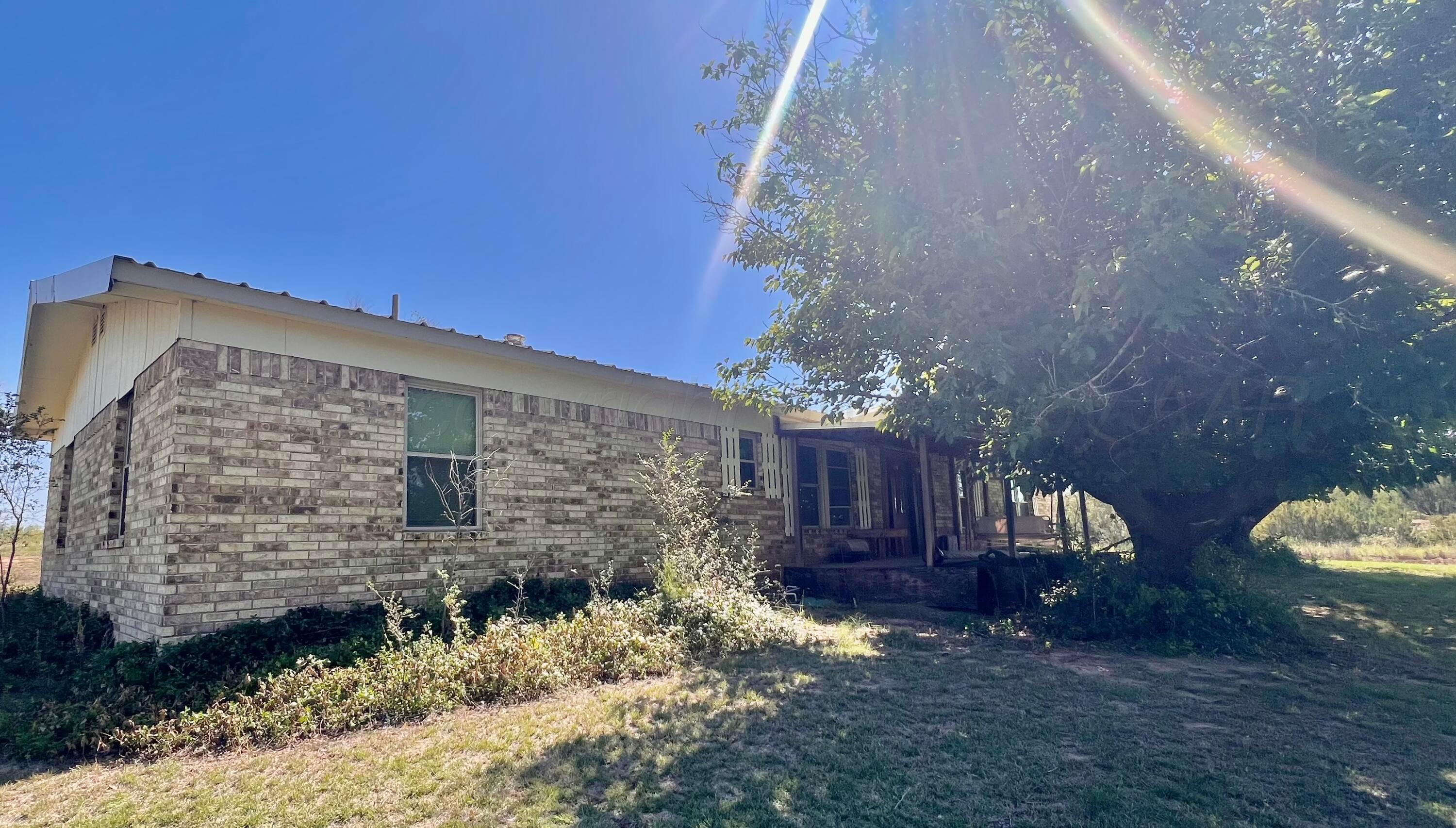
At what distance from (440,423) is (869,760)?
19.2 ft

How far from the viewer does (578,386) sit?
30.5 feet

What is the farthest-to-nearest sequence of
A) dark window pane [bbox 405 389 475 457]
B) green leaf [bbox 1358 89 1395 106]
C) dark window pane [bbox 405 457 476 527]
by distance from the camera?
dark window pane [bbox 405 389 475 457], dark window pane [bbox 405 457 476 527], green leaf [bbox 1358 89 1395 106]

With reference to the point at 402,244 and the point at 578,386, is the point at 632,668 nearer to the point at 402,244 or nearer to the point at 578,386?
the point at 578,386

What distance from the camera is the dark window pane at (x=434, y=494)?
7.52 m

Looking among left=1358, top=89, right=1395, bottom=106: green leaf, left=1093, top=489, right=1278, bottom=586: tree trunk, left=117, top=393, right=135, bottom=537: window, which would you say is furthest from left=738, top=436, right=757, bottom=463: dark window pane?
left=1358, top=89, right=1395, bottom=106: green leaf

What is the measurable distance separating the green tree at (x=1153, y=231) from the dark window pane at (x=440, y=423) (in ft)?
14.0

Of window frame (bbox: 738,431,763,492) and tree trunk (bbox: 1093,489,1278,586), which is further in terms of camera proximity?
window frame (bbox: 738,431,763,492)

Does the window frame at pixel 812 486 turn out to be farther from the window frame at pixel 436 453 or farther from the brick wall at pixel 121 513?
the brick wall at pixel 121 513

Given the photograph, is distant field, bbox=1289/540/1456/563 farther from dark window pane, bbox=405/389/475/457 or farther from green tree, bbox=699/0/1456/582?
dark window pane, bbox=405/389/475/457

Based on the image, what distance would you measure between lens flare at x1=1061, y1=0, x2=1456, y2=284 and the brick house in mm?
6221

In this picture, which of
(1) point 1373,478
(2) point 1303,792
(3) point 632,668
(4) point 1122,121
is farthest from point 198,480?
Result: (1) point 1373,478

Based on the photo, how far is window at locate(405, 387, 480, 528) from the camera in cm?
756

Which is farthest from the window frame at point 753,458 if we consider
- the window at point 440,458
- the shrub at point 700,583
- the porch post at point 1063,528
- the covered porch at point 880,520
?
the window at point 440,458

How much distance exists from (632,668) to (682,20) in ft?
22.9
